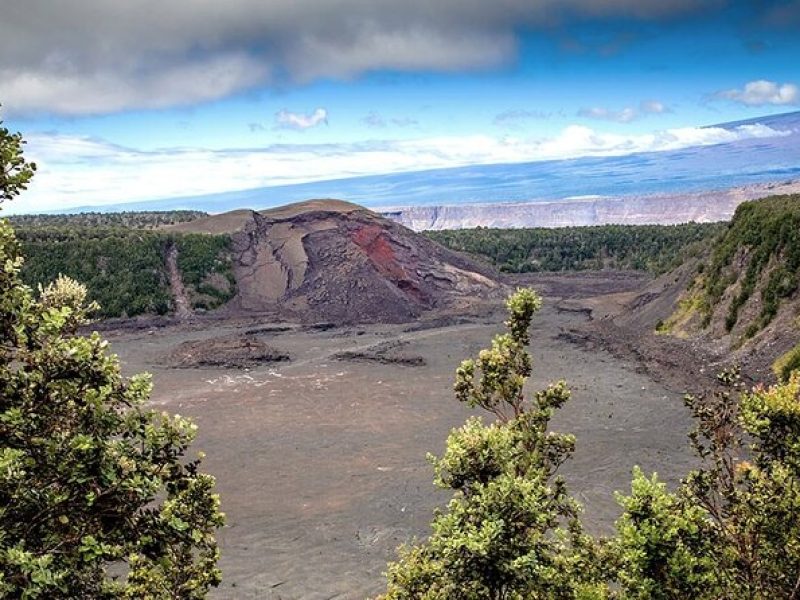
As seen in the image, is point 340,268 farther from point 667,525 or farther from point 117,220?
point 667,525

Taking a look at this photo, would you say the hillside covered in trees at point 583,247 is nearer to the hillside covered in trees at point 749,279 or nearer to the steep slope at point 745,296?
the steep slope at point 745,296

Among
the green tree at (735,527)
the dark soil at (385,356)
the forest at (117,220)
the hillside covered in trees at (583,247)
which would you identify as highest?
the forest at (117,220)

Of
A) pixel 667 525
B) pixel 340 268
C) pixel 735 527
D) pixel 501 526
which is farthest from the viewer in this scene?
pixel 340 268

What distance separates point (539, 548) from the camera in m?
8.45

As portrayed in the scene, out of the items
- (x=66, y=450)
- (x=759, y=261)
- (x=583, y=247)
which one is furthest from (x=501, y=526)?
(x=583, y=247)

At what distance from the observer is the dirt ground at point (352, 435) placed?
763 inches

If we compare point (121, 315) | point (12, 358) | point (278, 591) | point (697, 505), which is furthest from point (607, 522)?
point (121, 315)

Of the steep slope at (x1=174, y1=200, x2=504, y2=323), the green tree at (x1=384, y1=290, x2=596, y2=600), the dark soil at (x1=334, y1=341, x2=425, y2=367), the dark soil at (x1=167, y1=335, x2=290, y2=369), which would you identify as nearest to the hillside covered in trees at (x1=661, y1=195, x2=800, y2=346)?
the dark soil at (x1=334, y1=341, x2=425, y2=367)

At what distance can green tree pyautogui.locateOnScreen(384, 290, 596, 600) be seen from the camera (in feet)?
26.5

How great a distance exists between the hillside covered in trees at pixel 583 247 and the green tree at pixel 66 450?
81484mm

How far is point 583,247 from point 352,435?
71.4m

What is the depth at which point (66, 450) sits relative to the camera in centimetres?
619

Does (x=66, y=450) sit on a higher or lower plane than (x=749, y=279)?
higher

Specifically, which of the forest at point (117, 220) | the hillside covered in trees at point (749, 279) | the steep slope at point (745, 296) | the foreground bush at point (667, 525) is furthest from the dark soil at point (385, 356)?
the forest at point (117, 220)
